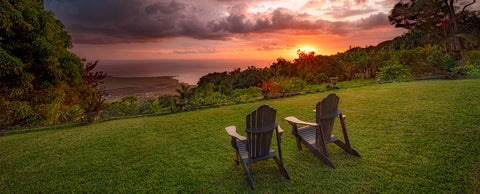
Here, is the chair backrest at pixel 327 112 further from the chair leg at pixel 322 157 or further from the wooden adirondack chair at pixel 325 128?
the chair leg at pixel 322 157

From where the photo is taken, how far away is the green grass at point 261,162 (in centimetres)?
249

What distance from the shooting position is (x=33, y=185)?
2865mm

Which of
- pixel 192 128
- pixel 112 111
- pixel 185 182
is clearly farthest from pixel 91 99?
pixel 185 182

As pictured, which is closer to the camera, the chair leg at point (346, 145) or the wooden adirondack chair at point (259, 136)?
the wooden adirondack chair at point (259, 136)

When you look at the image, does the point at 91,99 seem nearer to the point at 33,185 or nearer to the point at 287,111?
the point at 33,185

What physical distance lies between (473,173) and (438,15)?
68.7 ft

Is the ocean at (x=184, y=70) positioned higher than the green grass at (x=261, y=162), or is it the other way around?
the ocean at (x=184, y=70)

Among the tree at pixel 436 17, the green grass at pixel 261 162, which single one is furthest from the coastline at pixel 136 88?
the tree at pixel 436 17

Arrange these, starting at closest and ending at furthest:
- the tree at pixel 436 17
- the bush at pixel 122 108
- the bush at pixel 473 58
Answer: the bush at pixel 122 108
the bush at pixel 473 58
the tree at pixel 436 17

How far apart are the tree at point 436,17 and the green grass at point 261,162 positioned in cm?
1491

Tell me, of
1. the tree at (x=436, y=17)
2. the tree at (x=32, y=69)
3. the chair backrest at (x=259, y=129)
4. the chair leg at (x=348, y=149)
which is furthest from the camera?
the tree at (x=436, y=17)

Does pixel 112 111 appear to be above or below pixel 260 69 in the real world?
below

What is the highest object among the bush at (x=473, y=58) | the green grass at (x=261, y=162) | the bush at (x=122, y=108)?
the bush at (x=473, y=58)

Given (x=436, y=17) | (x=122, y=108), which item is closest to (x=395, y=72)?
(x=436, y=17)
